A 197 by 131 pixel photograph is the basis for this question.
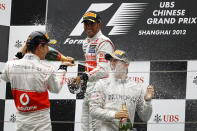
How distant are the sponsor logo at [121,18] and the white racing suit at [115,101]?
1.36 metres

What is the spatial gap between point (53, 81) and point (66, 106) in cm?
138

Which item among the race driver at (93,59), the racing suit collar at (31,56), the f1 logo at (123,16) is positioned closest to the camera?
the racing suit collar at (31,56)

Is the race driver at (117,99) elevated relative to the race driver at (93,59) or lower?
lower

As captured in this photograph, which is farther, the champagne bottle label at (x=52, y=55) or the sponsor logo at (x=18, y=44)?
the sponsor logo at (x=18, y=44)

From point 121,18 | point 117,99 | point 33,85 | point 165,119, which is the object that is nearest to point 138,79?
point 117,99

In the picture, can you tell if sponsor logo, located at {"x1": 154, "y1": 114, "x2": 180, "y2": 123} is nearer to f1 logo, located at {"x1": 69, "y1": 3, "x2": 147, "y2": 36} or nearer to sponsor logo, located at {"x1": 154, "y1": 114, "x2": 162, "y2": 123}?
sponsor logo, located at {"x1": 154, "y1": 114, "x2": 162, "y2": 123}

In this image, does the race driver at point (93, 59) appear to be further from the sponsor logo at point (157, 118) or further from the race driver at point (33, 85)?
the sponsor logo at point (157, 118)

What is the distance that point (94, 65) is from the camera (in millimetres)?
5043

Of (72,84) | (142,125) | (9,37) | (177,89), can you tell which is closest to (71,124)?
(72,84)

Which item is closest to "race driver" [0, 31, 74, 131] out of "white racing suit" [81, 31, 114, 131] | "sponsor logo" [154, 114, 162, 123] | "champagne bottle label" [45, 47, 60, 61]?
"champagne bottle label" [45, 47, 60, 61]

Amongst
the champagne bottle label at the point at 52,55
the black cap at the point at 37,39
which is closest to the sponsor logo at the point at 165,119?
the champagne bottle label at the point at 52,55

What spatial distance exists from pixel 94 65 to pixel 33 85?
34.4 inches

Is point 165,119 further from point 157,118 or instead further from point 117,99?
point 117,99

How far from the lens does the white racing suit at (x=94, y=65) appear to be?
480 cm
